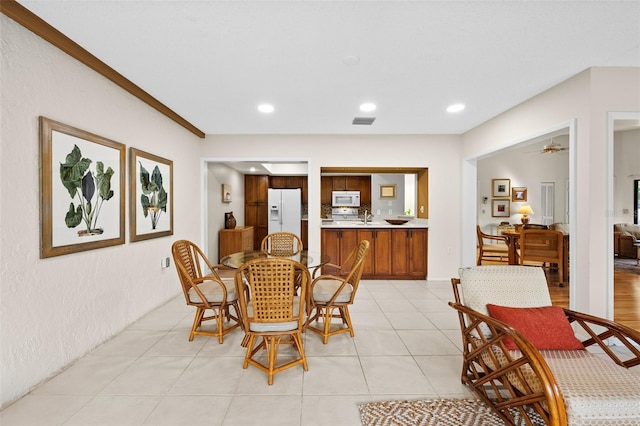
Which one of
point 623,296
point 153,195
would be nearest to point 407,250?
point 623,296

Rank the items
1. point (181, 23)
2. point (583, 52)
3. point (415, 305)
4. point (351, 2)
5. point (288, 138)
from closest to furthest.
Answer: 1. point (351, 2)
2. point (181, 23)
3. point (583, 52)
4. point (415, 305)
5. point (288, 138)

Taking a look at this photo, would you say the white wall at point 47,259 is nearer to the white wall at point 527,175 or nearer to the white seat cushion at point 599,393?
the white seat cushion at point 599,393

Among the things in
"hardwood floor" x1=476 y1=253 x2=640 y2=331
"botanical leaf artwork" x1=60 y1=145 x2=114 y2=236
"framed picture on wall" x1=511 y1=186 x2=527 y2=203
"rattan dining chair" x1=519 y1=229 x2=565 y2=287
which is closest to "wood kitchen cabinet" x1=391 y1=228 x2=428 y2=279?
"rattan dining chair" x1=519 y1=229 x2=565 y2=287

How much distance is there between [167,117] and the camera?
3662mm

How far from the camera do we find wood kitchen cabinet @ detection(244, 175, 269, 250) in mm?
7821

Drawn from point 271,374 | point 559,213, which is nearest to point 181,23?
point 271,374

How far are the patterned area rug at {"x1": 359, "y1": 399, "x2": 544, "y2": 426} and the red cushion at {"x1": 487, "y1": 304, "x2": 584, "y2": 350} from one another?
0.42 m

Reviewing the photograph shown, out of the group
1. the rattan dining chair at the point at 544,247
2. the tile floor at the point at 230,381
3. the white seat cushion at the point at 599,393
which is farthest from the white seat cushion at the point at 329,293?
the rattan dining chair at the point at 544,247

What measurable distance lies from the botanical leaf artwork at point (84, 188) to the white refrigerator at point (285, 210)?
193 inches

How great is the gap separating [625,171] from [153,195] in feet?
30.5

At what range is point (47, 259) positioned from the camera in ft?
6.64

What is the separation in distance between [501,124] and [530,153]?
472cm

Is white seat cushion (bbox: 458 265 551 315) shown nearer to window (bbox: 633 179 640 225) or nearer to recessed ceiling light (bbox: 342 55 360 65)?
recessed ceiling light (bbox: 342 55 360 65)

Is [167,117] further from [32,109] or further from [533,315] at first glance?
[533,315]
